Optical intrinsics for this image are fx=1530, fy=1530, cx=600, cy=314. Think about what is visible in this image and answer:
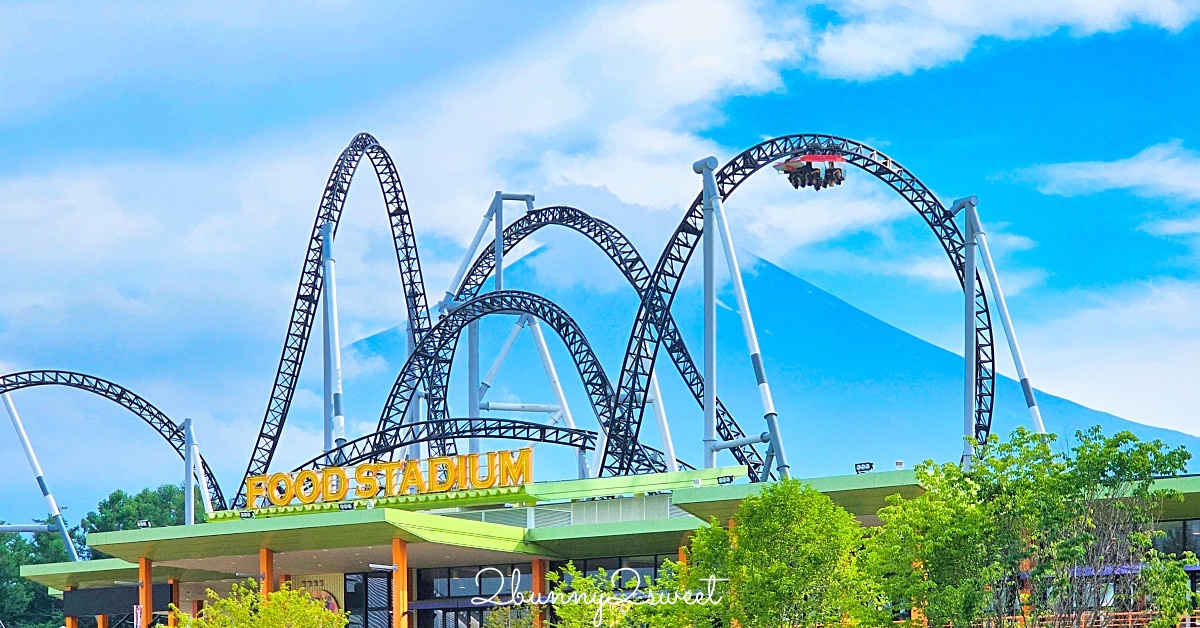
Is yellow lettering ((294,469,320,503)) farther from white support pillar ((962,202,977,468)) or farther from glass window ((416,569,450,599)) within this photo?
white support pillar ((962,202,977,468))

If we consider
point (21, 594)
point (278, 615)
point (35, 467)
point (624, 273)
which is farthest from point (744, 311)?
point (21, 594)

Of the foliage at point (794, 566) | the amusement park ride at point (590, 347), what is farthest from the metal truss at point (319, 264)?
the foliage at point (794, 566)

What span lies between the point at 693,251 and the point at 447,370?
14593 millimetres

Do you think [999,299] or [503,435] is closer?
[999,299]

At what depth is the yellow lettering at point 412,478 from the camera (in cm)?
4959

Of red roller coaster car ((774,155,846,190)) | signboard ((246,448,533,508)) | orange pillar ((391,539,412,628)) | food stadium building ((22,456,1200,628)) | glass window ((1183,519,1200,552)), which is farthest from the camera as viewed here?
red roller coaster car ((774,155,846,190))

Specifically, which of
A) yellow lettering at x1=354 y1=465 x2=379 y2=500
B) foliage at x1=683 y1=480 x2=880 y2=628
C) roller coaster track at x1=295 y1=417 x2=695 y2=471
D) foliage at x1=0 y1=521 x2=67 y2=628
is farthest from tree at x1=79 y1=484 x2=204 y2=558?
foliage at x1=683 y1=480 x2=880 y2=628

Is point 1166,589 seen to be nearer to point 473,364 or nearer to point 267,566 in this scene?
point 267,566

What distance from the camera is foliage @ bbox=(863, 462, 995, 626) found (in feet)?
94.1

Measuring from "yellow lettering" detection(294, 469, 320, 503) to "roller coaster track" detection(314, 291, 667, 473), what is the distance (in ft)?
21.6

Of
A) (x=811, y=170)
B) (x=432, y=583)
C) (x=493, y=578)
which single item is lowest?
(x=432, y=583)

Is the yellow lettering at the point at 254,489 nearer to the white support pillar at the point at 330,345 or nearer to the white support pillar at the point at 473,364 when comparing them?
the white support pillar at the point at 330,345

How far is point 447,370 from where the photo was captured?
66.4 metres

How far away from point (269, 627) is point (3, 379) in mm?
41098
